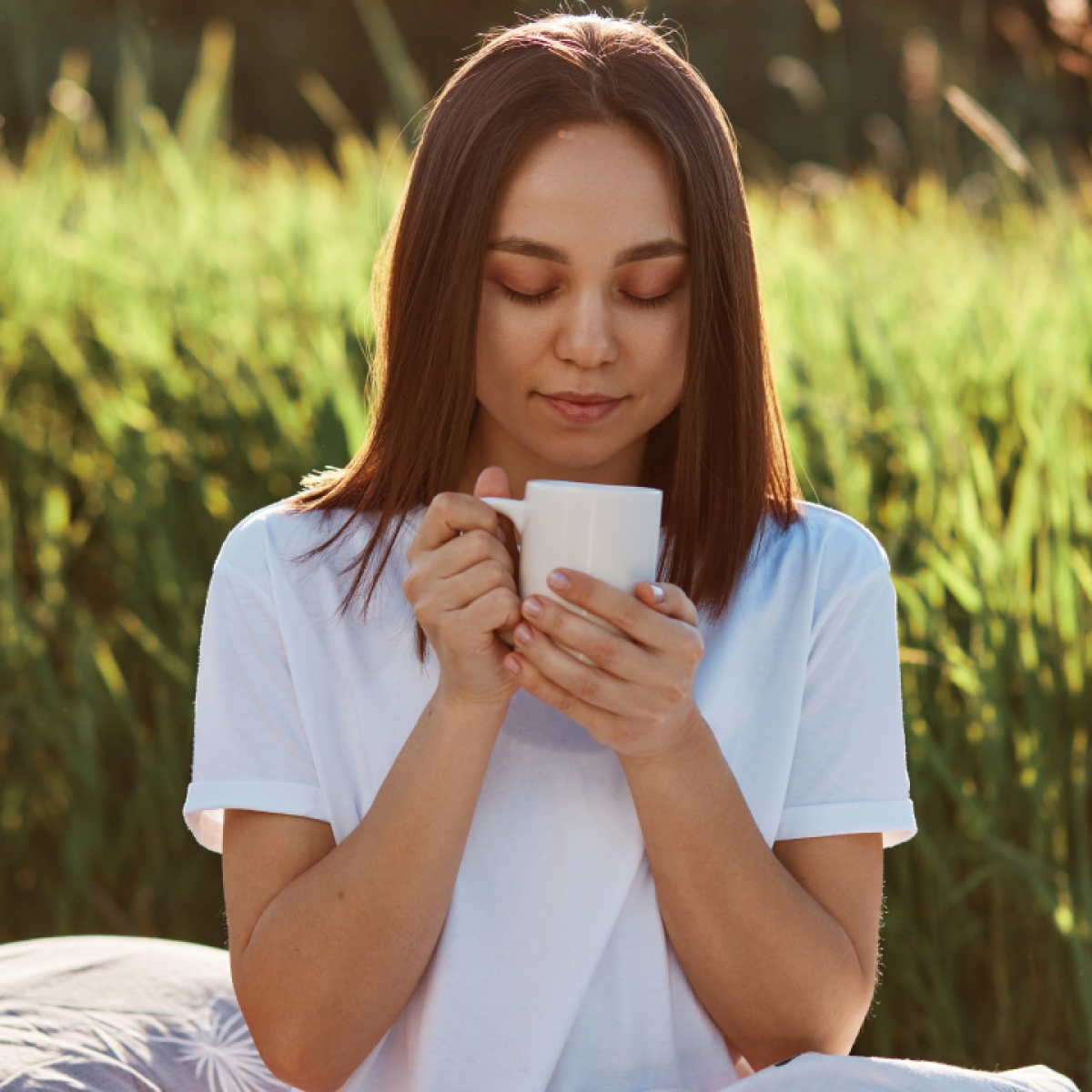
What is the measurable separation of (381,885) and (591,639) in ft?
1.21

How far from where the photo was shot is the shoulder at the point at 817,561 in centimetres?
158

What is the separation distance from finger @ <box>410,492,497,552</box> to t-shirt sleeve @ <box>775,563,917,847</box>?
0.52m

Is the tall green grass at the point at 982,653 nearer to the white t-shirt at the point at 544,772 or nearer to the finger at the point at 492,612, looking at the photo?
the white t-shirt at the point at 544,772

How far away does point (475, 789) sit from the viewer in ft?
4.39

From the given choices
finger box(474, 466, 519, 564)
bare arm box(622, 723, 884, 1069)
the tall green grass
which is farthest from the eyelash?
the tall green grass

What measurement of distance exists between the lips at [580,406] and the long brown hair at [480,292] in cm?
11

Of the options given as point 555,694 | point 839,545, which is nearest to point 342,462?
point 839,545

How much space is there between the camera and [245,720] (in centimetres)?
148

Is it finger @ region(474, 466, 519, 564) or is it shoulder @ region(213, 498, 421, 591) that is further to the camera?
shoulder @ region(213, 498, 421, 591)

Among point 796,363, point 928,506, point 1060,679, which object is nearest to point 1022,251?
point 796,363

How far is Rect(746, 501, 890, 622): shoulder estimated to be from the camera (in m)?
1.58

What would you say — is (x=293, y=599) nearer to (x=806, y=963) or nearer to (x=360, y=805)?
(x=360, y=805)

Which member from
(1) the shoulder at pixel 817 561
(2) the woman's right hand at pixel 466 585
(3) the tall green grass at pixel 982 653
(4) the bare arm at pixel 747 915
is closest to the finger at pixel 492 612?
(2) the woman's right hand at pixel 466 585

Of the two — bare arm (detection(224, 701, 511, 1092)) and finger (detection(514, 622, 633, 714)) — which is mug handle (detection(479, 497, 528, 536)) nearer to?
finger (detection(514, 622, 633, 714))
